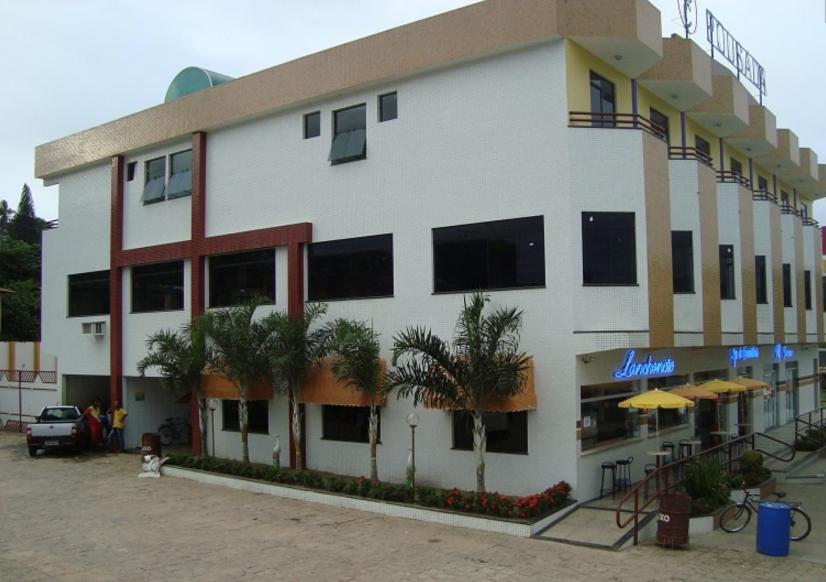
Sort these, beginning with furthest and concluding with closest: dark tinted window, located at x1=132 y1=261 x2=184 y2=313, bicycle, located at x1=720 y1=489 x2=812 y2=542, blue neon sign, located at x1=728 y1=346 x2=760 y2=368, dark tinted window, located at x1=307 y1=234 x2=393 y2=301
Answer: dark tinted window, located at x1=132 y1=261 x2=184 y2=313 < blue neon sign, located at x1=728 y1=346 x2=760 y2=368 < dark tinted window, located at x1=307 y1=234 x2=393 y2=301 < bicycle, located at x1=720 y1=489 x2=812 y2=542

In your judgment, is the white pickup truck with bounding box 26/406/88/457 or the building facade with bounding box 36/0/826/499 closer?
the building facade with bounding box 36/0/826/499

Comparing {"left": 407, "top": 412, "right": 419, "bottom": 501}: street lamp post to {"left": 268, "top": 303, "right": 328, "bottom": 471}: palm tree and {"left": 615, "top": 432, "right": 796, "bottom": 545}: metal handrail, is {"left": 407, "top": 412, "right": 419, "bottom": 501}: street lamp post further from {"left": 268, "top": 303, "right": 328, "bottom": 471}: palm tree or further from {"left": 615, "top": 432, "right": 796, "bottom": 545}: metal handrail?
{"left": 615, "top": 432, "right": 796, "bottom": 545}: metal handrail

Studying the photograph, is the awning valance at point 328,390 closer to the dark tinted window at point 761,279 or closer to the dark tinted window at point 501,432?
the dark tinted window at point 501,432

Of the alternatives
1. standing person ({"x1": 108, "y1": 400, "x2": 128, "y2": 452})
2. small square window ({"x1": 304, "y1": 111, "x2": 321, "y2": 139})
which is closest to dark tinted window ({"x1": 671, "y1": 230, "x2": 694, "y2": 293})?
small square window ({"x1": 304, "y1": 111, "x2": 321, "y2": 139})

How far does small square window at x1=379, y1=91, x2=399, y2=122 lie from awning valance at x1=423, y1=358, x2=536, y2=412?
23.9 ft

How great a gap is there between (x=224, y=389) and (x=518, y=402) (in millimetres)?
9186

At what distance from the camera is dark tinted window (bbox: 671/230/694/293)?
17.5 metres

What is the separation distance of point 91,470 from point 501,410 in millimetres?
12689

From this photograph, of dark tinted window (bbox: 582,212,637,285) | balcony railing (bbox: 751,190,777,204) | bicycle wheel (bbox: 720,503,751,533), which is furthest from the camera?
balcony railing (bbox: 751,190,777,204)

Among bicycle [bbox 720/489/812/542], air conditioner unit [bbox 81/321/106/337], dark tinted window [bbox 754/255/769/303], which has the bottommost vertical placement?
bicycle [bbox 720/489/812/542]

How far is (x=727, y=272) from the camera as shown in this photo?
20375 mm

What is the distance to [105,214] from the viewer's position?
83.1ft

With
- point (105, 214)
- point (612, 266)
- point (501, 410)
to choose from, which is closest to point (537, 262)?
point (612, 266)

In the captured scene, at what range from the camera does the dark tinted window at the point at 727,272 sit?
2009cm
